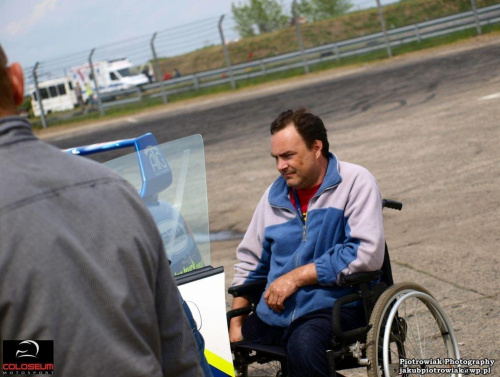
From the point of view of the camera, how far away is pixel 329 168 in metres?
4.05

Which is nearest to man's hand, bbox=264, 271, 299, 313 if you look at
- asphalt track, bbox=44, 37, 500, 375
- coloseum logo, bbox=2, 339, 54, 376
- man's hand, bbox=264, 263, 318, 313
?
man's hand, bbox=264, 263, 318, 313

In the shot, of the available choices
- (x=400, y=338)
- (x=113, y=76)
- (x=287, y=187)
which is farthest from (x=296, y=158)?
(x=113, y=76)

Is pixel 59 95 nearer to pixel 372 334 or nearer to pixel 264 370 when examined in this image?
pixel 264 370

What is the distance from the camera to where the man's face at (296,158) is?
4086mm

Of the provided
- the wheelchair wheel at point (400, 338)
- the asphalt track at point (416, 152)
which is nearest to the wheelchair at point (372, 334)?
the wheelchair wheel at point (400, 338)

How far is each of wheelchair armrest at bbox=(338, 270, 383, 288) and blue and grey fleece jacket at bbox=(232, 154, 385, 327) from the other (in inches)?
1.1

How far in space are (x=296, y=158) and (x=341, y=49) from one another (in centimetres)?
2738

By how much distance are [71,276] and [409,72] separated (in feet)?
62.9

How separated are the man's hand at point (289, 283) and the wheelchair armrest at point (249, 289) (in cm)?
30

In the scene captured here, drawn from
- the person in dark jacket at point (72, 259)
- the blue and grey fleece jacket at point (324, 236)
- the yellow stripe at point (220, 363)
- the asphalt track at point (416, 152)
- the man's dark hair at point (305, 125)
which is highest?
the person in dark jacket at point (72, 259)

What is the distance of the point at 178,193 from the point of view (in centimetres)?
360

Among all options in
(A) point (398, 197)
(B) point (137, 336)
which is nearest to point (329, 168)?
(B) point (137, 336)

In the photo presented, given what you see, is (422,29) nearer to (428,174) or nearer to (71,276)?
(428,174)

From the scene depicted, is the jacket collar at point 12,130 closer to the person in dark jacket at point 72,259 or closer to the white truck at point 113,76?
the person in dark jacket at point 72,259
